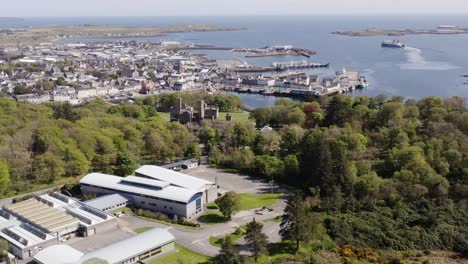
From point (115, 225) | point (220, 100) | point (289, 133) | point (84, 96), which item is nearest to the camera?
point (115, 225)

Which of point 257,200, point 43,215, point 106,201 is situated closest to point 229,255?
point 257,200

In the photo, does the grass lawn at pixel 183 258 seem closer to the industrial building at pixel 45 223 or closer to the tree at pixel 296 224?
the tree at pixel 296 224

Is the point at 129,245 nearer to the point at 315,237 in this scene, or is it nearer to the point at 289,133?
the point at 315,237

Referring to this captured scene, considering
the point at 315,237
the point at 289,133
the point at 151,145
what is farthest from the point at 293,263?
the point at 151,145

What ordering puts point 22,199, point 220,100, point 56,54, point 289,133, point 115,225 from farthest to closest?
point 56,54 < point 220,100 < point 289,133 < point 22,199 < point 115,225

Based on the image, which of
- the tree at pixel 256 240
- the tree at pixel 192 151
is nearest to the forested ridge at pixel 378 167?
the tree at pixel 192 151

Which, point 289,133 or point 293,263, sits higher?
point 289,133
